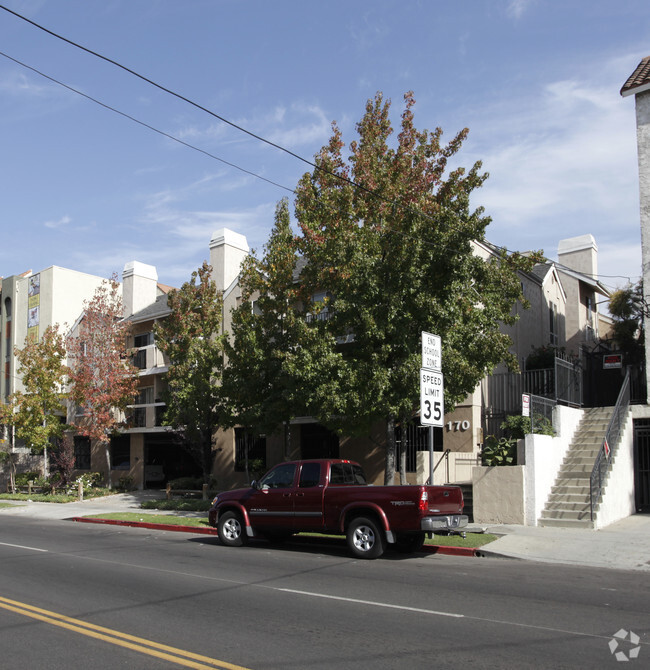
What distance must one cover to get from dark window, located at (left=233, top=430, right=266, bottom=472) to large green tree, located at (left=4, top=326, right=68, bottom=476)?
967cm

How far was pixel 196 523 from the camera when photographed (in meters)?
18.4

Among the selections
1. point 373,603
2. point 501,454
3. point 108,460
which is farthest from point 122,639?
point 108,460

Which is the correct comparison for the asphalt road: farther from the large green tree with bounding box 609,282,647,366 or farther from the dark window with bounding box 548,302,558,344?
the dark window with bounding box 548,302,558,344

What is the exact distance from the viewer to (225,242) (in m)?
29.8

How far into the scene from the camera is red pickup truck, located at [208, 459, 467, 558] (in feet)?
39.3

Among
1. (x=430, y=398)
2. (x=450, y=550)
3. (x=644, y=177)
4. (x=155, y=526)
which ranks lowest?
(x=155, y=526)

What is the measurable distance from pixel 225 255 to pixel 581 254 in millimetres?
15331

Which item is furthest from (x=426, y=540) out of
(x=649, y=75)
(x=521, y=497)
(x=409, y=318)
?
(x=649, y=75)

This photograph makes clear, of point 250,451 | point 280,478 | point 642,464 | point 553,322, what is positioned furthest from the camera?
point 553,322

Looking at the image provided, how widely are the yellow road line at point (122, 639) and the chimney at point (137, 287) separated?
28502 millimetres

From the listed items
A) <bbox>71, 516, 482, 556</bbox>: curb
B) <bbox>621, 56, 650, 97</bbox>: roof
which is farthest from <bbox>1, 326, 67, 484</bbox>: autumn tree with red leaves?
<bbox>621, 56, 650, 97</bbox>: roof

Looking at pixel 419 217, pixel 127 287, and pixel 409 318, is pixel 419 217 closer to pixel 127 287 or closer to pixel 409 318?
pixel 409 318

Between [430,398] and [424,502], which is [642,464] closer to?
[430,398]

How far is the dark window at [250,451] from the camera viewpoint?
2642 cm
